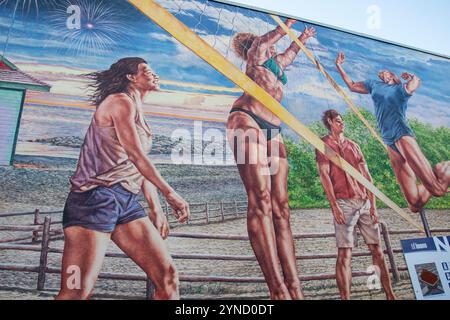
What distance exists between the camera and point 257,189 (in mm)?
4227

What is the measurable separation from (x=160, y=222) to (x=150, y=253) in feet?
0.96

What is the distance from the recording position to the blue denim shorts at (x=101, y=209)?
3.53 meters

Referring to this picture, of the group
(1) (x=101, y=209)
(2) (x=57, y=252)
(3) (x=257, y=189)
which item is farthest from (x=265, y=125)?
(2) (x=57, y=252)

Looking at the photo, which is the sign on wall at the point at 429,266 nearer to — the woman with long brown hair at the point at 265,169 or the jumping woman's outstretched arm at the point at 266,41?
the woman with long brown hair at the point at 265,169

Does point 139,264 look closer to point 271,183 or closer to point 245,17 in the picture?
point 271,183

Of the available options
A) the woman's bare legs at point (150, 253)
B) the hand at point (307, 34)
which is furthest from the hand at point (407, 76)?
the woman's bare legs at point (150, 253)

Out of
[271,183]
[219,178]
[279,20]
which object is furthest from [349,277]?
[279,20]

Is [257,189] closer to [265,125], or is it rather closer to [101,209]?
[265,125]

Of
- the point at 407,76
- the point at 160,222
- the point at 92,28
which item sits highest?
the point at 407,76
